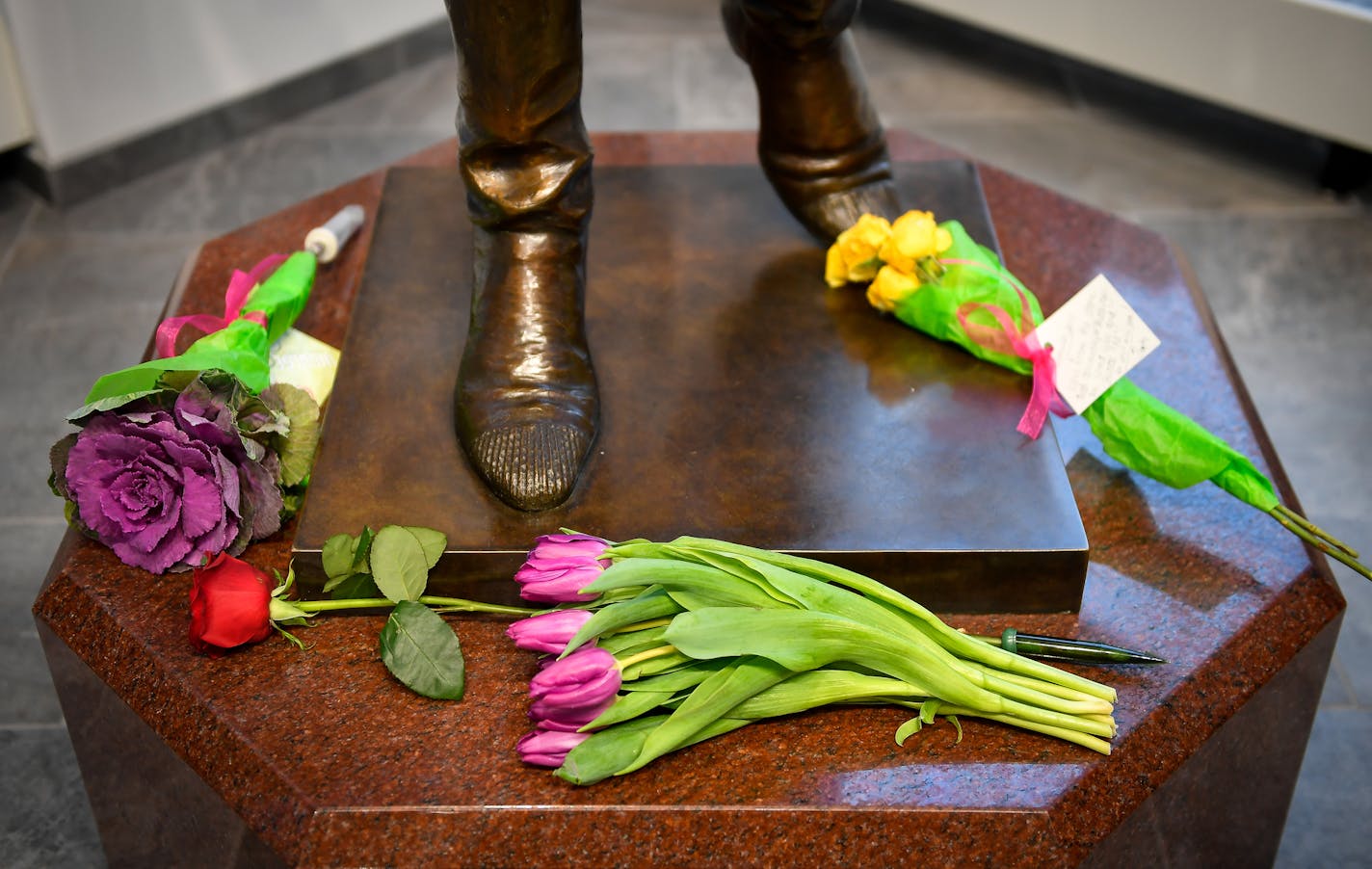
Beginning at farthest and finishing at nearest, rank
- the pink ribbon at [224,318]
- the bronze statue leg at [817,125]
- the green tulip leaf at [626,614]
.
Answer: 1. the bronze statue leg at [817,125]
2. the pink ribbon at [224,318]
3. the green tulip leaf at [626,614]

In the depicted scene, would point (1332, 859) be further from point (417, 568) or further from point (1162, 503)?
point (417, 568)

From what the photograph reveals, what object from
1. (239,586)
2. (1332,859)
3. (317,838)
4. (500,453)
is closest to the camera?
(317,838)

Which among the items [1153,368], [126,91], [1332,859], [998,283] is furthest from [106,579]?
[126,91]

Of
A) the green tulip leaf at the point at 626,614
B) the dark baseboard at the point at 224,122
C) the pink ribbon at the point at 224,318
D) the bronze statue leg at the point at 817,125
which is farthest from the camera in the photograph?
the dark baseboard at the point at 224,122

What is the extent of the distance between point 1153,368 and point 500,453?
2.19 feet

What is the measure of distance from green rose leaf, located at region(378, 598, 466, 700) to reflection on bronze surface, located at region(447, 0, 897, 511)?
0.44ft

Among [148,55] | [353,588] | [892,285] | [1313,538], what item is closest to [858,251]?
[892,285]

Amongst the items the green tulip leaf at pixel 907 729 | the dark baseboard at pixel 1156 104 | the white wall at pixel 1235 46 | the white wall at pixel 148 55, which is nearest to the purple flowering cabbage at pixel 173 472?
the green tulip leaf at pixel 907 729

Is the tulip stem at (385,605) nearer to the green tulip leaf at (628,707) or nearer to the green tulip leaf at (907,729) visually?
the green tulip leaf at (628,707)

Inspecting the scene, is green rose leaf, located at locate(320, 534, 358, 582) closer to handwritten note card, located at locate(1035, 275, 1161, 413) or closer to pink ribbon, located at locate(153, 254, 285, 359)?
pink ribbon, located at locate(153, 254, 285, 359)

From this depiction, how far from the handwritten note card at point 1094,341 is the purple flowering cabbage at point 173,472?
2.24 feet

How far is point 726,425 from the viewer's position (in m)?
1.28

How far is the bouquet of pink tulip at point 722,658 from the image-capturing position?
0.98 m

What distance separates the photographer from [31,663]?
1.60 m
